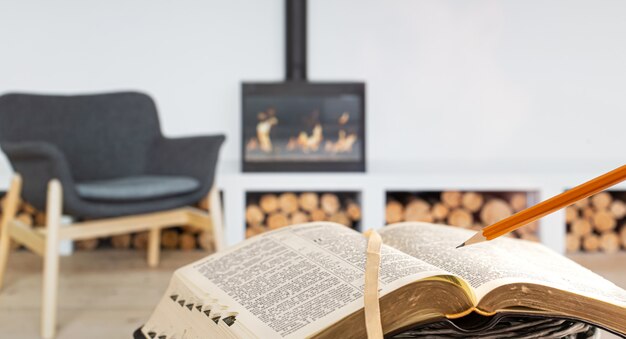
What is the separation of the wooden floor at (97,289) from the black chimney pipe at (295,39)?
1.02 meters

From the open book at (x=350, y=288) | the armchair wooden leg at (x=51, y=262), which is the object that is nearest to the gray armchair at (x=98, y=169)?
the armchair wooden leg at (x=51, y=262)

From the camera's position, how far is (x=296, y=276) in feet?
2.27

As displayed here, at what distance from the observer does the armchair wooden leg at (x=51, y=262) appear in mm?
1567

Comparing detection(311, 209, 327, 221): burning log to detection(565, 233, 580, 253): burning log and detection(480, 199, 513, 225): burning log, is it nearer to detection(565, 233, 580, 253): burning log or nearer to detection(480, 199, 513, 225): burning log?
detection(480, 199, 513, 225): burning log

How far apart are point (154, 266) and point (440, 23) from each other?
1.89m

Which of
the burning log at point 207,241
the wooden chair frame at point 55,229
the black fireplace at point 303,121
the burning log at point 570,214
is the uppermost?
the black fireplace at point 303,121

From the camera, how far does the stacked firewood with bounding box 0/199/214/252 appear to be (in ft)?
9.14

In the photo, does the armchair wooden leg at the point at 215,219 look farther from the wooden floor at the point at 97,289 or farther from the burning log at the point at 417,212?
the burning log at the point at 417,212

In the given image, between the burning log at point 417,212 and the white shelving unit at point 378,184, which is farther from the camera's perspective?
the burning log at point 417,212

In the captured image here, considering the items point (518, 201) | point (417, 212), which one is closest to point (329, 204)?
point (417, 212)

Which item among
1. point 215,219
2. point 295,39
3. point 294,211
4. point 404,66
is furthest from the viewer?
point 404,66

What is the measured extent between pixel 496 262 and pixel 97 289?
1.64 meters

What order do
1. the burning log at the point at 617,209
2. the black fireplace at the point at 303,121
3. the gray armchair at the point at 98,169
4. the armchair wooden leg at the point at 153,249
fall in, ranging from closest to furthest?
the gray armchair at the point at 98,169 → the armchair wooden leg at the point at 153,249 → the burning log at the point at 617,209 → the black fireplace at the point at 303,121

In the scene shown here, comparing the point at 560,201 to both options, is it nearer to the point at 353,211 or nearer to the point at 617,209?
the point at 353,211
